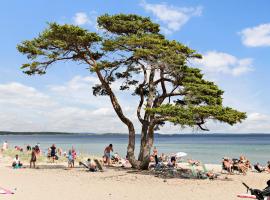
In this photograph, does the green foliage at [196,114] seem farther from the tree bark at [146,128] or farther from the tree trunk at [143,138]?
the tree trunk at [143,138]

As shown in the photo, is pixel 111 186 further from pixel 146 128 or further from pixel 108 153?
pixel 108 153

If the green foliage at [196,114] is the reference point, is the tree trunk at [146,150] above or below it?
below

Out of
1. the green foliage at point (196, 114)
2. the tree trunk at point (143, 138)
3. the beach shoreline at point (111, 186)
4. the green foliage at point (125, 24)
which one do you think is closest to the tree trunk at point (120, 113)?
the tree trunk at point (143, 138)

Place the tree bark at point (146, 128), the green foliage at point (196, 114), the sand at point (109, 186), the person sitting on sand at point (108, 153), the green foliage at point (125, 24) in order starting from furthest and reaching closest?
the person sitting on sand at point (108, 153) < the tree bark at point (146, 128) < the green foliage at point (125, 24) < the green foliage at point (196, 114) < the sand at point (109, 186)

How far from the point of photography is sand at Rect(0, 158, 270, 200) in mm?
14047

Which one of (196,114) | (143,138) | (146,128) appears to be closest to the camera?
(196,114)

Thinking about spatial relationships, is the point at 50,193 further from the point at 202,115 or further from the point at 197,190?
the point at 202,115

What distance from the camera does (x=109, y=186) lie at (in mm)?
16422

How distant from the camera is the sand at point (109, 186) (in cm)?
1405

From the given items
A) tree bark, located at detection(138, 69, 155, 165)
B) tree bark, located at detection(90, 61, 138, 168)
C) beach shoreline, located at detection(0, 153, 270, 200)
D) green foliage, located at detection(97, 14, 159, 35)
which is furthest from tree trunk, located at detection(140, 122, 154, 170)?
green foliage, located at detection(97, 14, 159, 35)

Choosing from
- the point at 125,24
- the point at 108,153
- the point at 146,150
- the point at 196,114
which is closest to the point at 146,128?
the point at 146,150

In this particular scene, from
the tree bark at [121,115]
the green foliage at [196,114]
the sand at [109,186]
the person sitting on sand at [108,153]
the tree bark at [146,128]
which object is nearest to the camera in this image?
the sand at [109,186]

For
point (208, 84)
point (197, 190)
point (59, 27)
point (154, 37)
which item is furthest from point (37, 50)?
point (197, 190)

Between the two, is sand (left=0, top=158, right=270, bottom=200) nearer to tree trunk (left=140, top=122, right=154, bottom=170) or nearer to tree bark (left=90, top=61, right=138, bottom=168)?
tree trunk (left=140, top=122, right=154, bottom=170)
